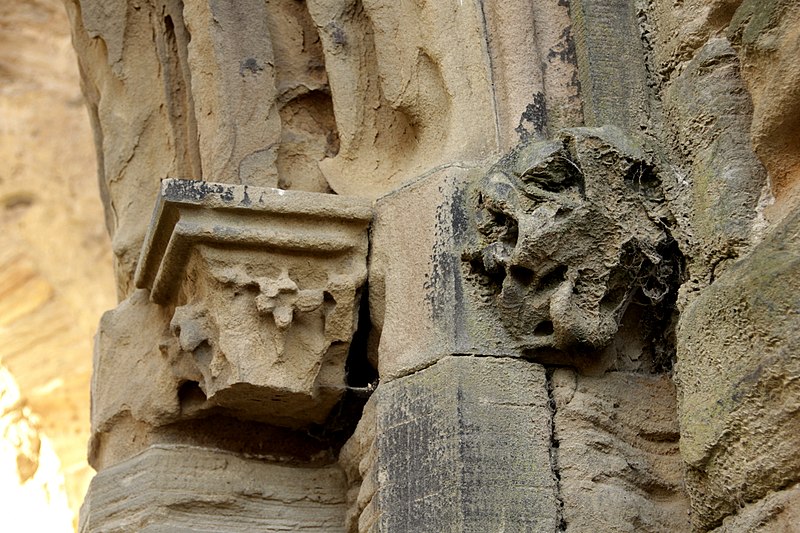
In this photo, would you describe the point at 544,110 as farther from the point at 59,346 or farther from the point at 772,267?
the point at 59,346

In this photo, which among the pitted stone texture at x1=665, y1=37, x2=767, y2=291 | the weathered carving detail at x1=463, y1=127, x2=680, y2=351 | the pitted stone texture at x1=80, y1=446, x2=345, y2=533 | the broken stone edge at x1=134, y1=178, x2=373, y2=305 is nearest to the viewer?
the pitted stone texture at x1=665, y1=37, x2=767, y2=291

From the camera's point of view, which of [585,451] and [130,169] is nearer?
[585,451]

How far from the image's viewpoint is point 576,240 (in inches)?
83.1

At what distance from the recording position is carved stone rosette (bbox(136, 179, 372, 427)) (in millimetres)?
2352

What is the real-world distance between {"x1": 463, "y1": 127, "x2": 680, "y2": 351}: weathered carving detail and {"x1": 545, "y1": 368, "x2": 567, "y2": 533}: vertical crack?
0.07 m

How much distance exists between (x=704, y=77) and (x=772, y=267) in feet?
1.58

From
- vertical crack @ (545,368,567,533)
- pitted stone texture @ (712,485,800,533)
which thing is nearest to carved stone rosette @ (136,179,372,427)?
vertical crack @ (545,368,567,533)

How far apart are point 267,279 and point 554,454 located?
24.8 inches

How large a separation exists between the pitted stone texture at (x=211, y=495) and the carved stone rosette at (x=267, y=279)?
0.22m

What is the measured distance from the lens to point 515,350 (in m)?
2.14

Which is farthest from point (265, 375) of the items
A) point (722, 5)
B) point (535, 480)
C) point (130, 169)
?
point (722, 5)

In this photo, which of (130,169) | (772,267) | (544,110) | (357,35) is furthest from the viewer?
(130,169)

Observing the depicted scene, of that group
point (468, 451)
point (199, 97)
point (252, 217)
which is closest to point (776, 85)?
point (468, 451)

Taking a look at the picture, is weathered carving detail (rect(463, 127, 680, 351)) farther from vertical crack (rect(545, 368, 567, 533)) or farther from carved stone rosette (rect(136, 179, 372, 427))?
carved stone rosette (rect(136, 179, 372, 427))
